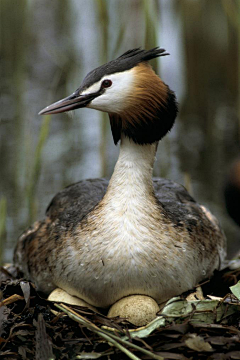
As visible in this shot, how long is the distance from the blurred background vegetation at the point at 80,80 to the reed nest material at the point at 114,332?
4.95 feet

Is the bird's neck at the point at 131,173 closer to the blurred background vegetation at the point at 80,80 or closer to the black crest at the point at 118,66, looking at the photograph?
the black crest at the point at 118,66

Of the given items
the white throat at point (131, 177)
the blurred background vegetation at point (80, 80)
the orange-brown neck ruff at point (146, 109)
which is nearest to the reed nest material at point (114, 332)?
the white throat at point (131, 177)

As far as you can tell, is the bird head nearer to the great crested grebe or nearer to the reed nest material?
the great crested grebe

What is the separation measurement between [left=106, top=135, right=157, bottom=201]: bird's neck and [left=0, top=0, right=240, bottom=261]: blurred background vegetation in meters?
1.10

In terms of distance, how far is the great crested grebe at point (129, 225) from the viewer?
3246 mm

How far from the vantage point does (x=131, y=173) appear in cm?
339

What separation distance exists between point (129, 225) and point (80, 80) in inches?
103

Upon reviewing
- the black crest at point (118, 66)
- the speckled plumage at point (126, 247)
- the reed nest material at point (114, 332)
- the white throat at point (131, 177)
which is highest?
the black crest at point (118, 66)

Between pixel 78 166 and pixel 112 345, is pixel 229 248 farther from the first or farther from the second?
pixel 112 345

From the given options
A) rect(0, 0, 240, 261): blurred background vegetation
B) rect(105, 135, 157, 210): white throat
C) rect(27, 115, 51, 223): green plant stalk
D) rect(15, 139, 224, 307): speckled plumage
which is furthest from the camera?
rect(0, 0, 240, 261): blurred background vegetation

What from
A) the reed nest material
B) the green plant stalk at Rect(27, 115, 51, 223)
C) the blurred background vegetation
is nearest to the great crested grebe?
the reed nest material

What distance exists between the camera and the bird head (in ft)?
10.7

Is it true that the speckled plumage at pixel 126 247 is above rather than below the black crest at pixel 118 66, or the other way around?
below

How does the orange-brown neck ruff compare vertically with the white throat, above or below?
above
